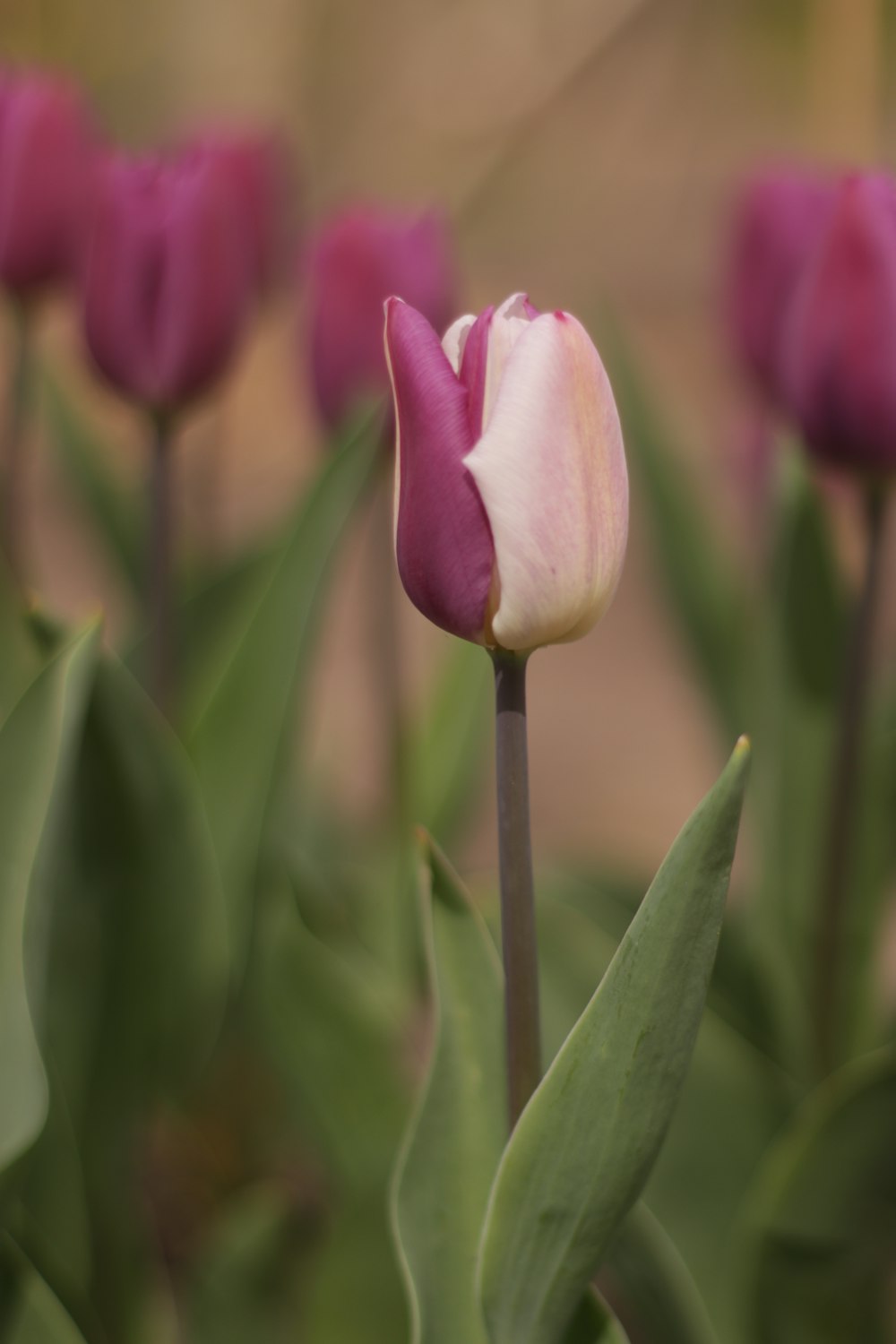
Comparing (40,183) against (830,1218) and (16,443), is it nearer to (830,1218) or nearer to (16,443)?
(16,443)

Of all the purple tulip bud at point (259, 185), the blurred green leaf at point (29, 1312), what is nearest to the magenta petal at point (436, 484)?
the blurred green leaf at point (29, 1312)

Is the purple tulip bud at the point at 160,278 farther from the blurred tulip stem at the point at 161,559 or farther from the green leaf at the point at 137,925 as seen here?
the green leaf at the point at 137,925

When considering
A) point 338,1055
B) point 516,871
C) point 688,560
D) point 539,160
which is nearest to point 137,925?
point 338,1055

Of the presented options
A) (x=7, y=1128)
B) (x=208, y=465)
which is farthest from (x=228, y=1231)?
(x=208, y=465)

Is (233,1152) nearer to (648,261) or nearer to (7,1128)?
(7,1128)

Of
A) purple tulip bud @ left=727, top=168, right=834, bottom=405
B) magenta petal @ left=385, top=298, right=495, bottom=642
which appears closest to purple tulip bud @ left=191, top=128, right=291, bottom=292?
purple tulip bud @ left=727, top=168, right=834, bottom=405
